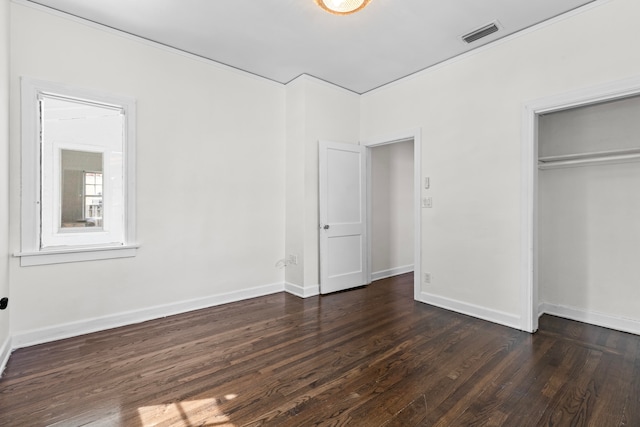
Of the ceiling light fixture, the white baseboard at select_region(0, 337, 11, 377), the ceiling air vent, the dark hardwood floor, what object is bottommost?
the dark hardwood floor

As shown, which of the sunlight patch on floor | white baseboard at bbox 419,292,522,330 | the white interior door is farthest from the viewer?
the white interior door

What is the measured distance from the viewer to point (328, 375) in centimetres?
216

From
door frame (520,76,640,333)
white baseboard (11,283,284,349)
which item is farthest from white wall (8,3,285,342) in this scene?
door frame (520,76,640,333)

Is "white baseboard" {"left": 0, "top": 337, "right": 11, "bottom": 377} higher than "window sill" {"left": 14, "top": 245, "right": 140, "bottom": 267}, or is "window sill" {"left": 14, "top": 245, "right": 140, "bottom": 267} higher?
"window sill" {"left": 14, "top": 245, "right": 140, "bottom": 267}

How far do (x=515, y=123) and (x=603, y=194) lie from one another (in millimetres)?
1097

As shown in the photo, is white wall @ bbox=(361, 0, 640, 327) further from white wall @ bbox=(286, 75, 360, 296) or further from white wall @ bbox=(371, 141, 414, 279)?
white wall @ bbox=(371, 141, 414, 279)

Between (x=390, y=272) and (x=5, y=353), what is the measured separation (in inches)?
180

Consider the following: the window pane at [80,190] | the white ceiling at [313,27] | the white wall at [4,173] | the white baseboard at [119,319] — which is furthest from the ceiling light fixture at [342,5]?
the white baseboard at [119,319]

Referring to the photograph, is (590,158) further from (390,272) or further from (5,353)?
(5,353)

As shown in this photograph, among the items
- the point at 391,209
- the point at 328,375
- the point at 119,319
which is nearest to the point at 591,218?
the point at 391,209

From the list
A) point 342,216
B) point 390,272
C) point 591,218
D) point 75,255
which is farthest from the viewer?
point 390,272

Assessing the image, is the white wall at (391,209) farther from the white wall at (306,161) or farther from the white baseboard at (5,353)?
the white baseboard at (5,353)

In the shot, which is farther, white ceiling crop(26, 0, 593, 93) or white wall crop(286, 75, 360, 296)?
white wall crop(286, 75, 360, 296)

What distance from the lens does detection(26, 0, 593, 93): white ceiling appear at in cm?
265
